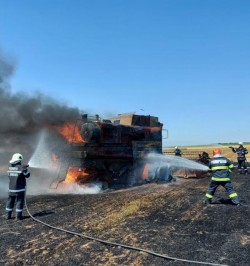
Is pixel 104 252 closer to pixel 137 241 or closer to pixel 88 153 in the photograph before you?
pixel 137 241

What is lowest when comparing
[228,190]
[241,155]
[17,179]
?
[228,190]

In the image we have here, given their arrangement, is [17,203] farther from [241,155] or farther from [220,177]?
[241,155]

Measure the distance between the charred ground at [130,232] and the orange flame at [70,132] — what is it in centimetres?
294

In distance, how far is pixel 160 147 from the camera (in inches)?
620

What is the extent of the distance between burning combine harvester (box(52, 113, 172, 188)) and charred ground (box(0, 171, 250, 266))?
224 centimetres

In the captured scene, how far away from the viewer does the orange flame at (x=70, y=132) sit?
11898 millimetres

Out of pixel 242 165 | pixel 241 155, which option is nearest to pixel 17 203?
pixel 241 155

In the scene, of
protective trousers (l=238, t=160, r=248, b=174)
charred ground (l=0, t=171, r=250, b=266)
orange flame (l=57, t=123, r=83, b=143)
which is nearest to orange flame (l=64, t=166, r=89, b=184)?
orange flame (l=57, t=123, r=83, b=143)

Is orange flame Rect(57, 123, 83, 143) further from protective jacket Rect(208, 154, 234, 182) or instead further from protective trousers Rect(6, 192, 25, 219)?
protective jacket Rect(208, 154, 234, 182)

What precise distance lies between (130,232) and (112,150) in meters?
6.77

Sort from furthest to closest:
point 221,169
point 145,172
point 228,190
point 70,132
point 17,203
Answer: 1. point 145,172
2. point 70,132
3. point 221,169
4. point 228,190
5. point 17,203

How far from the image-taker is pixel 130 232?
5.90 metres

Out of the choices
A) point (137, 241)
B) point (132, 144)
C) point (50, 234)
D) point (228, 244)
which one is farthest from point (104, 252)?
point (132, 144)

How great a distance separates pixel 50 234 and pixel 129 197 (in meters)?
4.43
